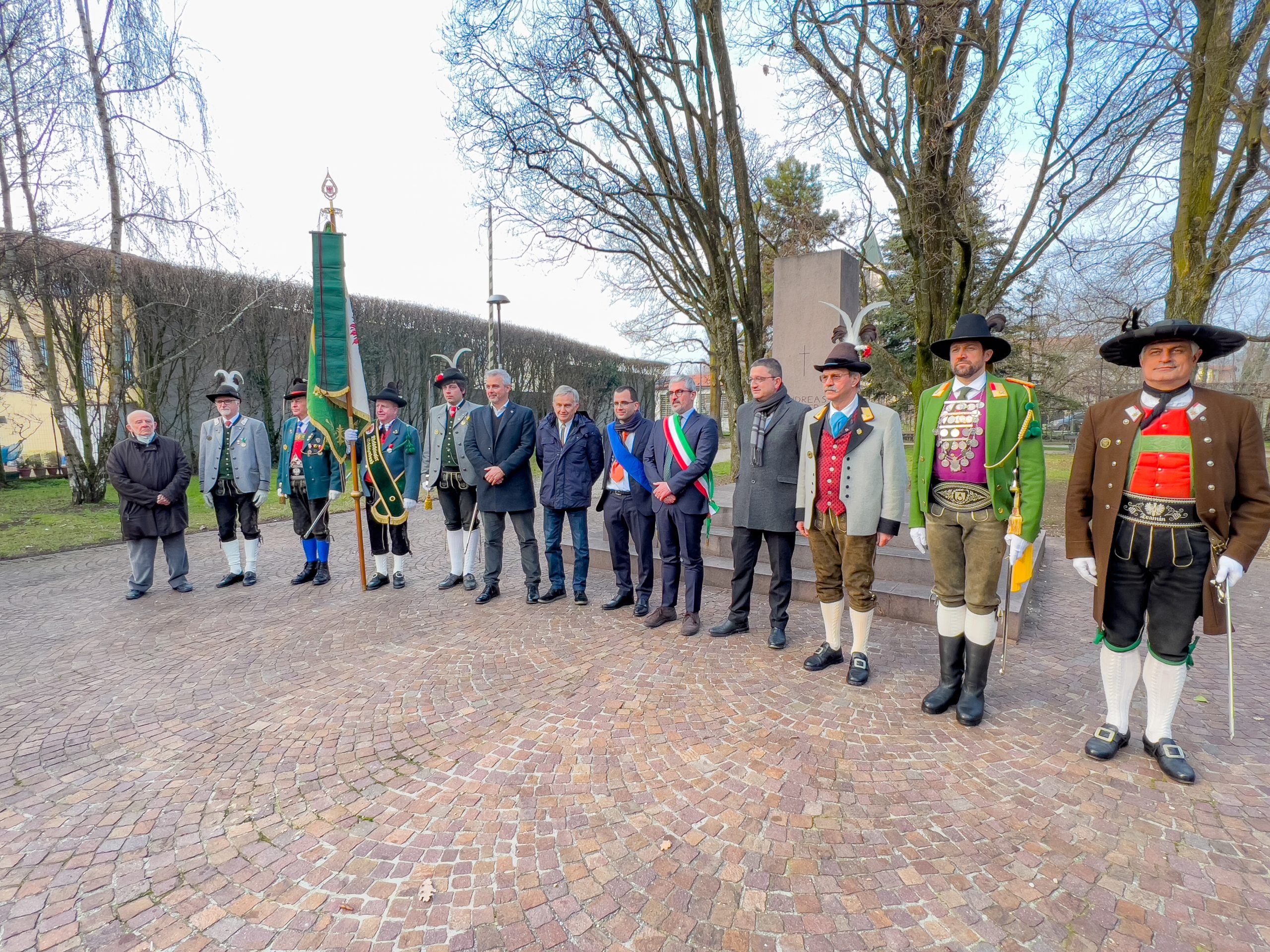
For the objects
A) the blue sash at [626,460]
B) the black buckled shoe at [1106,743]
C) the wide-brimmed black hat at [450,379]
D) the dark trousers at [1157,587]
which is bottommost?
the black buckled shoe at [1106,743]

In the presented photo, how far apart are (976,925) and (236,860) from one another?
9.39 feet

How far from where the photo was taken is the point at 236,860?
2.52 metres

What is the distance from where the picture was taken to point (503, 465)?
5895 mm

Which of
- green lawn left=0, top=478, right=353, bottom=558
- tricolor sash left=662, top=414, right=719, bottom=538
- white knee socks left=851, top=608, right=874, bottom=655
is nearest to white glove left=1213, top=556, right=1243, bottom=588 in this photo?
white knee socks left=851, top=608, right=874, bottom=655

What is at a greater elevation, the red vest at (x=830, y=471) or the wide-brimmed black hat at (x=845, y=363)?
the wide-brimmed black hat at (x=845, y=363)

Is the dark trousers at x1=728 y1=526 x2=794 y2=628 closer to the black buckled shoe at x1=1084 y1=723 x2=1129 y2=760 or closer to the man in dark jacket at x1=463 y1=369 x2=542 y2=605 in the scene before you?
the black buckled shoe at x1=1084 y1=723 x2=1129 y2=760

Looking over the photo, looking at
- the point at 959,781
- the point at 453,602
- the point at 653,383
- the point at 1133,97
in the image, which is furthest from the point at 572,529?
the point at 653,383

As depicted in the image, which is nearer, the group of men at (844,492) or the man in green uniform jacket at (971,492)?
the group of men at (844,492)

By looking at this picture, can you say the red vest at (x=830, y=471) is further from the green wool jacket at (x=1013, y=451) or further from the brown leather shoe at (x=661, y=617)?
the brown leather shoe at (x=661, y=617)

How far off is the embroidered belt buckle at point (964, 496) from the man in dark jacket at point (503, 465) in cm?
371

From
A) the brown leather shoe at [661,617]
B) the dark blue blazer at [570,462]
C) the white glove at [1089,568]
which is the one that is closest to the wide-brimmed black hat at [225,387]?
the dark blue blazer at [570,462]

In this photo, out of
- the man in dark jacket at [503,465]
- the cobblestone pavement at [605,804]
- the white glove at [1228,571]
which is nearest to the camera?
the cobblestone pavement at [605,804]

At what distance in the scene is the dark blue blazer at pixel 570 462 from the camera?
19.2 feet

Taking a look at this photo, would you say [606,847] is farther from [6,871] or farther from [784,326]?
[784,326]
